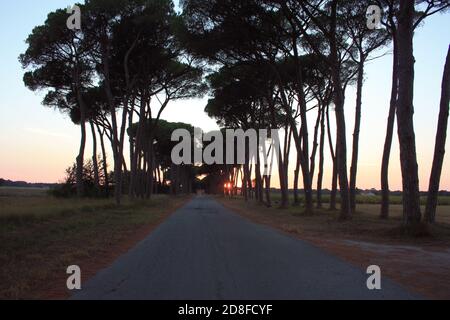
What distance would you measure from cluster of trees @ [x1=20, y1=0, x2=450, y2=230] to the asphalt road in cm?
678

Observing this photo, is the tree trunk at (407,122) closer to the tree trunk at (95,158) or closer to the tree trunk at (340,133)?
the tree trunk at (340,133)

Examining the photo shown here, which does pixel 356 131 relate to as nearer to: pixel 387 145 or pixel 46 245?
pixel 387 145

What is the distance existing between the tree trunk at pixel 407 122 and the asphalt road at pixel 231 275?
14.8ft

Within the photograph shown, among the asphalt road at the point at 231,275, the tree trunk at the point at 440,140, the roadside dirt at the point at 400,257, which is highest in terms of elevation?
the tree trunk at the point at 440,140

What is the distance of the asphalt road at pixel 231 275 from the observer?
7.92 metres

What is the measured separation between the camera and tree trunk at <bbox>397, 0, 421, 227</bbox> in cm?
1723

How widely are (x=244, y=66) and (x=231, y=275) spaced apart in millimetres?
28127

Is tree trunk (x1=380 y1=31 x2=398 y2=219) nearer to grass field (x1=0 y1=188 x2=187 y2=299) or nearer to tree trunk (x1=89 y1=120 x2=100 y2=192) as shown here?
grass field (x1=0 y1=188 x2=187 y2=299)

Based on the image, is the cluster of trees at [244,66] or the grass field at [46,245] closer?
the grass field at [46,245]

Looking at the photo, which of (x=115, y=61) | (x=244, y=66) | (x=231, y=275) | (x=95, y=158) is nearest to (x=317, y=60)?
(x=244, y=66)

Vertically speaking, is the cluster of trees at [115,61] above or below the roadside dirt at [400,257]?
above

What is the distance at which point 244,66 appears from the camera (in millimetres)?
36469

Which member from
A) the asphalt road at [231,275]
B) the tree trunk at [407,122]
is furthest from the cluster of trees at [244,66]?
the asphalt road at [231,275]
